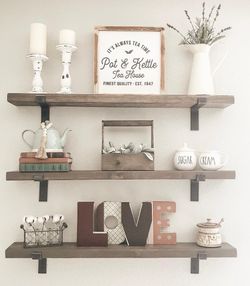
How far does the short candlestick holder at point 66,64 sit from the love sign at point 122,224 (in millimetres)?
552

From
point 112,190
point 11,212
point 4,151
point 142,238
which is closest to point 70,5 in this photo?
point 4,151

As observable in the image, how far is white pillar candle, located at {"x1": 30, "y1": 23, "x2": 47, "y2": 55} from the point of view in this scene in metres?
1.74

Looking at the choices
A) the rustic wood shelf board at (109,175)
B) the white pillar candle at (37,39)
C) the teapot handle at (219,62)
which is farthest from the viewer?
the teapot handle at (219,62)

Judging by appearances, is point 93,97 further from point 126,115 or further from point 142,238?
point 142,238

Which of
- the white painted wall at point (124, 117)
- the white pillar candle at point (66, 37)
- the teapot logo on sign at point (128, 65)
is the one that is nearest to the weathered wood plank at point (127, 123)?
the white painted wall at point (124, 117)

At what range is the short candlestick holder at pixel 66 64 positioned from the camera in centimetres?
176

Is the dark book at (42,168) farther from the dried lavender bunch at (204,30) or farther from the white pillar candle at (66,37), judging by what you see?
the dried lavender bunch at (204,30)

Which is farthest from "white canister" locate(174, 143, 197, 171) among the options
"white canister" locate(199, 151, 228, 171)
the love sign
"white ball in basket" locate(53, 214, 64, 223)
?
"white ball in basket" locate(53, 214, 64, 223)

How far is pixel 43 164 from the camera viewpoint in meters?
1.65

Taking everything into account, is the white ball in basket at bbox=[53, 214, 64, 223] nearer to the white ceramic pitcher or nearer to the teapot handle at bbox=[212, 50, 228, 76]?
the white ceramic pitcher

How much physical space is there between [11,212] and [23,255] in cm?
26

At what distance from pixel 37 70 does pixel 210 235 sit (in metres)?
1.13

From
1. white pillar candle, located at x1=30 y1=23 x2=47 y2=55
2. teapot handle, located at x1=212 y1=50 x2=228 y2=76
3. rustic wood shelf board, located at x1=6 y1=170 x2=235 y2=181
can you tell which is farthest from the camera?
teapot handle, located at x1=212 y1=50 x2=228 y2=76

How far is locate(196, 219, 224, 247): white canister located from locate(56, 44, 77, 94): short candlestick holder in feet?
2.98
